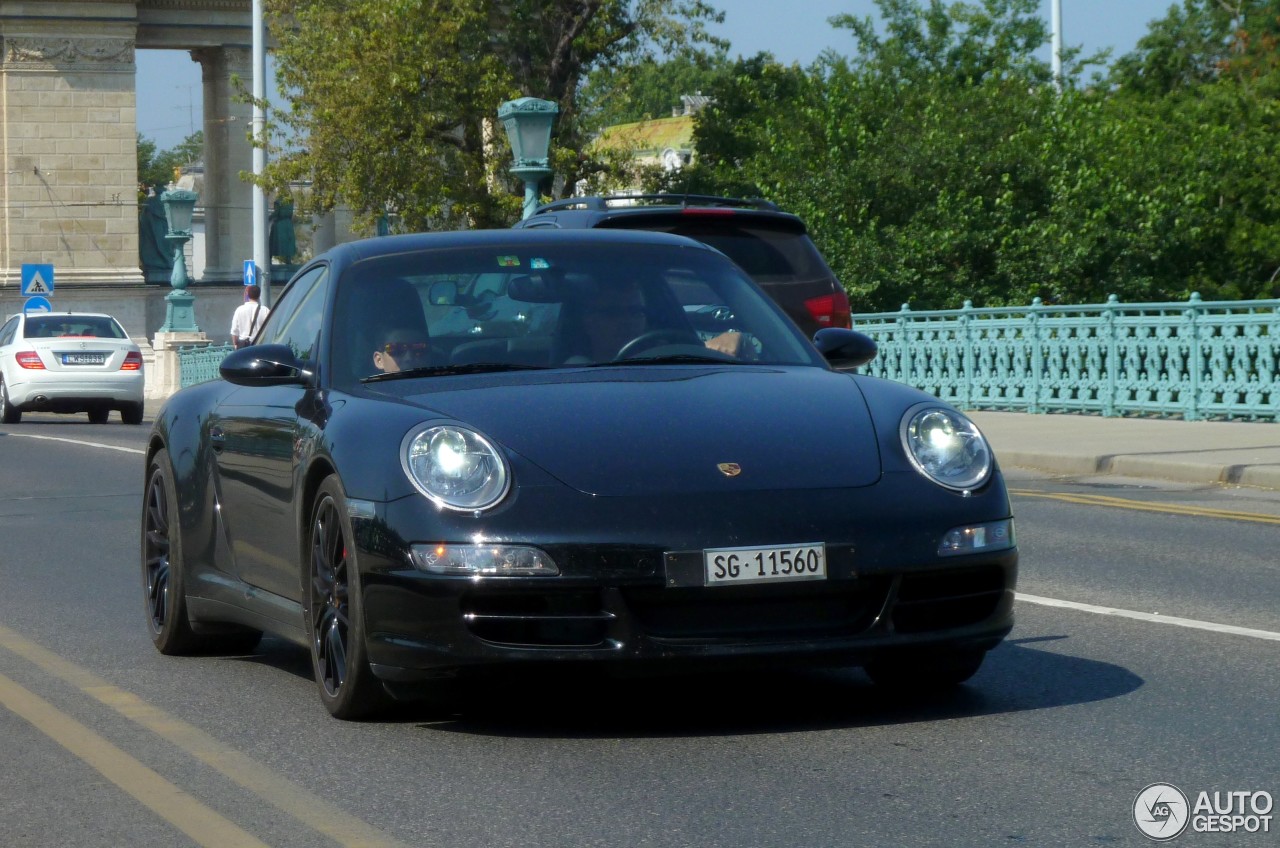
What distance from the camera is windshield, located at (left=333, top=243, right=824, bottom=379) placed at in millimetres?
6664

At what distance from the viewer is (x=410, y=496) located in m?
5.74

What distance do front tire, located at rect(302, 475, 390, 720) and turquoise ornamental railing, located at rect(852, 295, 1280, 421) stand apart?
1375 cm

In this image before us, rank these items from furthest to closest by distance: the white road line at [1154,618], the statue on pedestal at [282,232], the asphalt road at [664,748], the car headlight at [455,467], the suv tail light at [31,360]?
1. the statue on pedestal at [282,232]
2. the suv tail light at [31,360]
3. the white road line at [1154,618]
4. the car headlight at [455,467]
5. the asphalt road at [664,748]

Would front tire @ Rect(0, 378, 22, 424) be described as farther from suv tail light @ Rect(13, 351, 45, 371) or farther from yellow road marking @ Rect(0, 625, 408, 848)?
yellow road marking @ Rect(0, 625, 408, 848)

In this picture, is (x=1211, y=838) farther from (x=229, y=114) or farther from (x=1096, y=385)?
(x=229, y=114)

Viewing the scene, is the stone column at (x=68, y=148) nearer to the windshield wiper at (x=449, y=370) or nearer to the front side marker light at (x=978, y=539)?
the windshield wiper at (x=449, y=370)

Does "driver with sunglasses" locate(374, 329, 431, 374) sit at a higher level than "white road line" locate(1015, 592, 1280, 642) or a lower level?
higher

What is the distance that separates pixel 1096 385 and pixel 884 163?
13.4m

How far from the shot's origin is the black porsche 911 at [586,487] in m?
5.62

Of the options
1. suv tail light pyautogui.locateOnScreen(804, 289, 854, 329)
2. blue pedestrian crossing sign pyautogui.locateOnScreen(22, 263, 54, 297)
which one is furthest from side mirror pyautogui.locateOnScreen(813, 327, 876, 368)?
blue pedestrian crossing sign pyautogui.locateOnScreen(22, 263, 54, 297)

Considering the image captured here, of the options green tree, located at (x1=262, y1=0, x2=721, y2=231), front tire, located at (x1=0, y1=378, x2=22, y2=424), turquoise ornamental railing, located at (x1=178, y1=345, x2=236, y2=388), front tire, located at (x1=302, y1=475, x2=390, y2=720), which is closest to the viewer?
front tire, located at (x1=302, y1=475, x2=390, y2=720)

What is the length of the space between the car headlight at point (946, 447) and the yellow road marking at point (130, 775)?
2157 mm

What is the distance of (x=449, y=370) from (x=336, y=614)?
0.86 m

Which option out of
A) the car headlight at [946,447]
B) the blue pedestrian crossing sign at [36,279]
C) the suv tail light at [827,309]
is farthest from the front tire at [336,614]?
the blue pedestrian crossing sign at [36,279]
